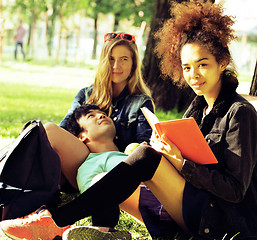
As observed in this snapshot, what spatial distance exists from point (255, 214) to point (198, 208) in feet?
1.07


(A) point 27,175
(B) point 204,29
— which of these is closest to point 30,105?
(A) point 27,175

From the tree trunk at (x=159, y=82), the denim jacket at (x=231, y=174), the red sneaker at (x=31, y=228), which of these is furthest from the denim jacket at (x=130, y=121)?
the tree trunk at (x=159, y=82)

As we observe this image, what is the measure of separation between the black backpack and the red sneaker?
0.15 m

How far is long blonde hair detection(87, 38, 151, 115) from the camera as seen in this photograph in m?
3.64

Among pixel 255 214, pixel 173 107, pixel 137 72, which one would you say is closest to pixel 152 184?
pixel 255 214

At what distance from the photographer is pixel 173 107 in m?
6.90

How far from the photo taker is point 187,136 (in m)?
2.18

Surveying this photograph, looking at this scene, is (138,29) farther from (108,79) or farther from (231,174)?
(231,174)

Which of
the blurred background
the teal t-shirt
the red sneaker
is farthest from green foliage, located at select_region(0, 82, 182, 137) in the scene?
the red sneaker

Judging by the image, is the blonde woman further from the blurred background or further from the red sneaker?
the red sneaker

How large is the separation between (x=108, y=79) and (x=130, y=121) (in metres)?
0.47

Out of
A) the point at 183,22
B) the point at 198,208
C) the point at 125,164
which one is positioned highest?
the point at 183,22

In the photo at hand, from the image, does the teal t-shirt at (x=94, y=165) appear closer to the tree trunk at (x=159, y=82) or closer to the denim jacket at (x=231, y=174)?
the denim jacket at (x=231, y=174)

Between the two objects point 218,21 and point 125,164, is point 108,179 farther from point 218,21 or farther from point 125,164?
point 218,21
